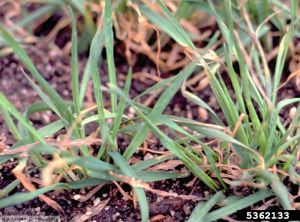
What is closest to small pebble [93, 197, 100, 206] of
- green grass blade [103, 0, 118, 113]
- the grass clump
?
the grass clump

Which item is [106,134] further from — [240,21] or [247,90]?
[240,21]

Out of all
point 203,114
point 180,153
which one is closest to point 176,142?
point 180,153

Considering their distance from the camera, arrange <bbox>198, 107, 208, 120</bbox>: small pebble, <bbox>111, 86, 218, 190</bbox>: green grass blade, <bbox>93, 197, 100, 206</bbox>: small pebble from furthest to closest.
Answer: <bbox>198, 107, 208, 120</bbox>: small pebble < <bbox>93, 197, 100, 206</bbox>: small pebble < <bbox>111, 86, 218, 190</bbox>: green grass blade

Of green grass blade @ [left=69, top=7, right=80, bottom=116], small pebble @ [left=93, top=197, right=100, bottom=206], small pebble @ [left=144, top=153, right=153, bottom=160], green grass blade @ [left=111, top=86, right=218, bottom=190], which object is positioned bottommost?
small pebble @ [left=93, top=197, right=100, bottom=206]

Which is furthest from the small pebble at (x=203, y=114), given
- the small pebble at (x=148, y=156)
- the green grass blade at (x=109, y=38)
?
the green grass blade at (x=109, y=38)

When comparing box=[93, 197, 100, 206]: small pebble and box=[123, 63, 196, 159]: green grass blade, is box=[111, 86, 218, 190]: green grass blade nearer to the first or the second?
box=[123, 63, 196, 159]: green grass blade

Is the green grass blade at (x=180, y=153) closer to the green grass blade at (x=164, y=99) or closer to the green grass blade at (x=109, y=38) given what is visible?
the green grass blade at (x=164, y=99)

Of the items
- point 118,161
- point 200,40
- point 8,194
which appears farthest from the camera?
point 200,40

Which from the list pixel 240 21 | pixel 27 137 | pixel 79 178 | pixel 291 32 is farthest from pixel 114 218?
pixel 240 21

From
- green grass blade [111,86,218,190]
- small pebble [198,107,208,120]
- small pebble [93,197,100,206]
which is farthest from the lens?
small pebble [198,107,208,120]

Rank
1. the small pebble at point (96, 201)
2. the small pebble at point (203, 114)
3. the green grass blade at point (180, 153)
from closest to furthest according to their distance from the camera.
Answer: the green grass blade at point (180, 153)
the small pebble at point (96, 201)
the small pebble at point (203, 114)

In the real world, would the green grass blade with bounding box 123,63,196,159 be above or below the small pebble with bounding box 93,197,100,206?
above
